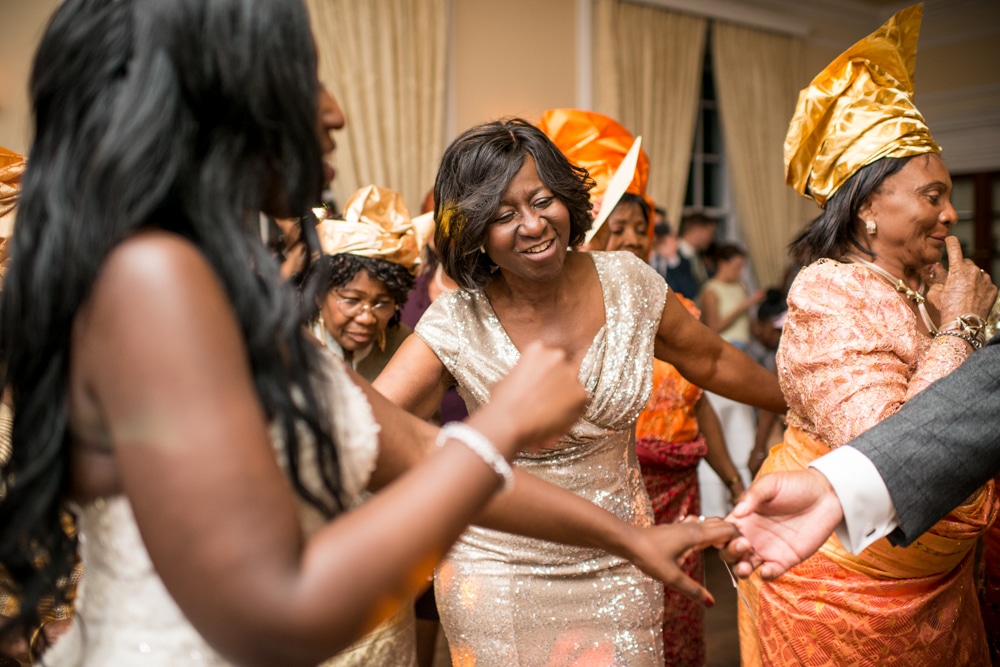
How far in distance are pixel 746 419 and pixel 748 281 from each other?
3.06 m

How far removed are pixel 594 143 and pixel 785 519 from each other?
207cm

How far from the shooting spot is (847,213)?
6.87ft

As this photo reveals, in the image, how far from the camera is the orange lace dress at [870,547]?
1.78m

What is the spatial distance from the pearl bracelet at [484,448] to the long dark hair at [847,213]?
56.3 inches

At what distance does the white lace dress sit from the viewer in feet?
3.23

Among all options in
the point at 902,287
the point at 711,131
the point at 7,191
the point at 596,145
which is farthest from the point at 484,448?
the point at 711,131

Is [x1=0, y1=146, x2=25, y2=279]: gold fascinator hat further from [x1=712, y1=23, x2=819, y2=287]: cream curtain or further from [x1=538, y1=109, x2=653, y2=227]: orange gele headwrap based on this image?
[x1=712, y1=23, x2=819, y2=287]: cream curtain

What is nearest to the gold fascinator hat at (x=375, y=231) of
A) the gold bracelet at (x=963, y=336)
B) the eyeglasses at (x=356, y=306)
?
the eyeglasses at (x=356, y=306)

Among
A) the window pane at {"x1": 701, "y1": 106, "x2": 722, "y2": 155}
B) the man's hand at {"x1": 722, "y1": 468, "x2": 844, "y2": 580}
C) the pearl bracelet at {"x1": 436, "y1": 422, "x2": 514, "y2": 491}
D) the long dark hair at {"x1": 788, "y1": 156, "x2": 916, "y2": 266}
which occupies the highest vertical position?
the pearl bracelet at {"x1": 436, "y1": 422, "x2": 514, "y2": 491}

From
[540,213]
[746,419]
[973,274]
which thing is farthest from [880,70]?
[746,419]

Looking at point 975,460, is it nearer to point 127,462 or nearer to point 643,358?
point 643,358

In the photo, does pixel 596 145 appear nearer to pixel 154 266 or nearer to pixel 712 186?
pixel 154 266

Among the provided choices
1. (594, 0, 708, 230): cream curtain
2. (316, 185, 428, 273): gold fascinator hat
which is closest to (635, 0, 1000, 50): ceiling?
(594, 0, 708, 230): cream curtain

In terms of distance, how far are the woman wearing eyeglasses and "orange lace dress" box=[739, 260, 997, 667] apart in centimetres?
136
